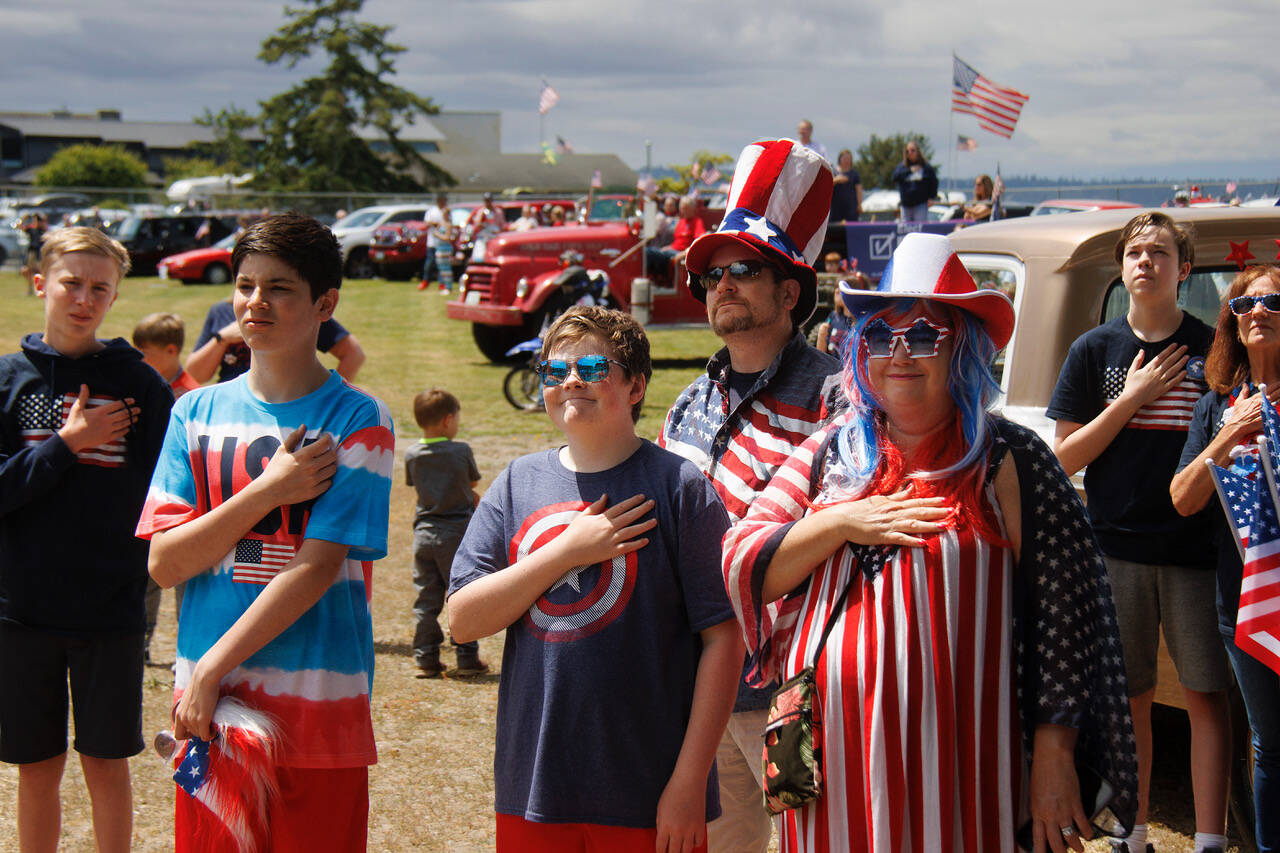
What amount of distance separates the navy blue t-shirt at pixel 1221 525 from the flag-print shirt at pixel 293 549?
2341mm

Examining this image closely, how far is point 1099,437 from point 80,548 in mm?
3059

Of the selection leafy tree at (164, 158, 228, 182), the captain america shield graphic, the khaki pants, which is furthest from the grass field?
leafy tree at (164, 158, 228, 182)

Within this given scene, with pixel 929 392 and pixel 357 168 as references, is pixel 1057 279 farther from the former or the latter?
pixel 357 168

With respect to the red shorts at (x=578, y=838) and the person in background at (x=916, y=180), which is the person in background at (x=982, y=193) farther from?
the red shorts at (x=578, y=838)

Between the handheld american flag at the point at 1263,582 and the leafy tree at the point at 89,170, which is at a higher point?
the leafy tree at the point at 89,170

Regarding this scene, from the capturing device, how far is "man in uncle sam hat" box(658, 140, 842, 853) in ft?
9.16

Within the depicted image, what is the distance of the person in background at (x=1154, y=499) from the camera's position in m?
3.50

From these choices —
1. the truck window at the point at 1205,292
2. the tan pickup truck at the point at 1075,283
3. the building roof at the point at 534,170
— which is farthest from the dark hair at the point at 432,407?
the building roof at the point at 534,170

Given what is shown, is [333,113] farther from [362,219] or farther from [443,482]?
[443,482]

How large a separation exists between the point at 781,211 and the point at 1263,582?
5.18 ft

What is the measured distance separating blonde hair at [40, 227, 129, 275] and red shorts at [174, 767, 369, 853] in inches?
62.1

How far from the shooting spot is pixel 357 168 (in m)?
53.6

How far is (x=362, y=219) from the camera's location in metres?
32.1

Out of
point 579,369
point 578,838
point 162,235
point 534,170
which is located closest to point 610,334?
point 579,369
